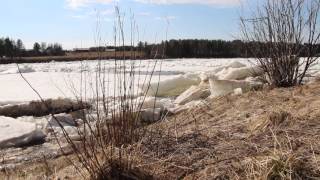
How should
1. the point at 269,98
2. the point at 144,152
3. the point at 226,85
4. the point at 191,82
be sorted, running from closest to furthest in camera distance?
the point at 144,152, the point at 269,98, the point at 226,85, the point at 191,82

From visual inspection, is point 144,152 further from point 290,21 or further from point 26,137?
point 290,21

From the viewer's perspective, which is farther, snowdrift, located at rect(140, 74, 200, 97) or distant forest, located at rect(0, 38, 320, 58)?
snowdrift, located at rect(140, 74, 200, 97)

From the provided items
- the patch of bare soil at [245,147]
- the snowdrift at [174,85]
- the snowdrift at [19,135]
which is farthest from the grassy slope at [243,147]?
the snowdrift at [174,85]

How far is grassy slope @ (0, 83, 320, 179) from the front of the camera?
3438mm

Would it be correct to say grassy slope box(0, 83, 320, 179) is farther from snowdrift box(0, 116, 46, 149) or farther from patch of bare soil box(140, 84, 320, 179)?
snowdrift box(0, 116, 46, 149)

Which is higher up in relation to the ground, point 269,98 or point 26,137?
point 269,98

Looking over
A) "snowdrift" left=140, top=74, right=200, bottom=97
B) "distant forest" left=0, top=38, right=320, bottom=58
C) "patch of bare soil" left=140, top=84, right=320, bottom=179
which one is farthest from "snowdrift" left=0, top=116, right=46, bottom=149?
"snowdrift" left=140, top=74, right=200, bottom=97

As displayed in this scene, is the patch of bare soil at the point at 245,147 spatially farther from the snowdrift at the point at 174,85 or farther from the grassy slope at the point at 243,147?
the snowdrift at the point at 174,85

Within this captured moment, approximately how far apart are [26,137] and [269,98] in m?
3.56

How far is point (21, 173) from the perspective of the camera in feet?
17.0

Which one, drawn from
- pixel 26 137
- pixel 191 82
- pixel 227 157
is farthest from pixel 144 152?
pixel 191 82

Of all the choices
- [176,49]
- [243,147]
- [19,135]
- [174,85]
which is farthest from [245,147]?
[176,49]

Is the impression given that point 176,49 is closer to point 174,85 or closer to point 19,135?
point 174,85

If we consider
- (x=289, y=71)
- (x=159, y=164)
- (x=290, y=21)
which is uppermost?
(x=290, y=21)
